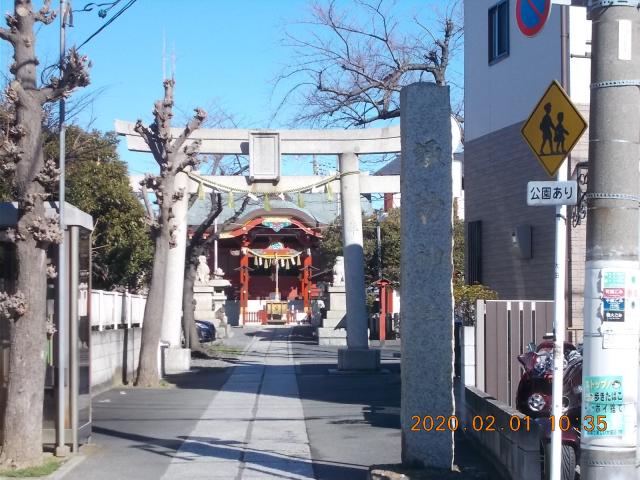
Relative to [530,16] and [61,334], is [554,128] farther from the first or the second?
[530,16]

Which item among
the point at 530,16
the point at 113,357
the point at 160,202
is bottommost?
the point at 113,357

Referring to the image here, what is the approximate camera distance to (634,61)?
21.9 ft

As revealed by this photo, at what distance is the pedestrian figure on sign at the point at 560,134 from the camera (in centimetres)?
719

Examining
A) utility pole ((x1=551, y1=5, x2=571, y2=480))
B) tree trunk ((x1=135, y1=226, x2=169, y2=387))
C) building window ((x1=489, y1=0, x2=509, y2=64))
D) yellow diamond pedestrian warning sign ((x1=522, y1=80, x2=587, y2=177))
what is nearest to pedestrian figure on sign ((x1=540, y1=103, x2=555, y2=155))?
yellow diamond pedestrian warning sign ((x1=522, y1=80, x2=587, y2=177))

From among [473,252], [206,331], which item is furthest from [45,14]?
[206,331]

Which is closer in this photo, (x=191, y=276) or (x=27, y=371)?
(x=27, y=371)

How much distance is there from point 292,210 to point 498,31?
1374 inches

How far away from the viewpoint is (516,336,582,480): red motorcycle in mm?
8422

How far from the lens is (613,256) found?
21.5 ft

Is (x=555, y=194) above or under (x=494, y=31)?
under

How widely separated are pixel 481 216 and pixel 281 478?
9376 mm

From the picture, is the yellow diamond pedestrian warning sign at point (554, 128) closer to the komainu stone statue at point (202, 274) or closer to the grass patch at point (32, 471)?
the grass patch at point (32, 471)

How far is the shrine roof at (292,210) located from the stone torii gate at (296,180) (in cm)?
2418

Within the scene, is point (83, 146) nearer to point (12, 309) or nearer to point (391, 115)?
point (391, 115)
